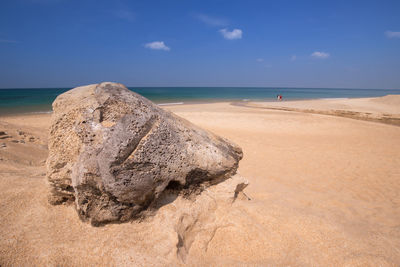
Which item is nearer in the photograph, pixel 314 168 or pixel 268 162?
pixel 314 168

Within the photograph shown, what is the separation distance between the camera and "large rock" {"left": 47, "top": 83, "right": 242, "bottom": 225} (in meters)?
1.93

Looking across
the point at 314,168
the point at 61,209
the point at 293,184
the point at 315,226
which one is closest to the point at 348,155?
the point at 314,168

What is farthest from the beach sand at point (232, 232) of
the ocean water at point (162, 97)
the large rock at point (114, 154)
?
the ocean water at point (162, 97)

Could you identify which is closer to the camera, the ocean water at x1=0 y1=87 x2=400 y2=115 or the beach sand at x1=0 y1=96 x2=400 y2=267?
the beach sand at x1=0 y1=96 x2=400 y2=267

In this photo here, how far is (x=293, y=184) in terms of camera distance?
15.8 ft

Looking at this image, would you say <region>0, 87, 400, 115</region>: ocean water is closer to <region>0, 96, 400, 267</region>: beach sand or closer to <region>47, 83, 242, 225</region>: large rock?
<region>0, 96, 400, 267</region>: beach sand

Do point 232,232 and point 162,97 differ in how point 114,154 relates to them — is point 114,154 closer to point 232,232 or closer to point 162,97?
point 232,232

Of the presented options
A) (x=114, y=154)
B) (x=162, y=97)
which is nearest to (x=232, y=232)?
(x=114, y=154)

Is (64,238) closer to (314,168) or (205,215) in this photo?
(205,215)

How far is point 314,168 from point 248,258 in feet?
15.3

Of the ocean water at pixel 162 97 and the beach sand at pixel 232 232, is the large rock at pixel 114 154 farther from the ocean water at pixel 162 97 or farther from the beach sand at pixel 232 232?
the ocean water at pixel 162 97

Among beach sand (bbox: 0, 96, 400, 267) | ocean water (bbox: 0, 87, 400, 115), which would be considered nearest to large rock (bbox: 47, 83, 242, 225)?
beach sand (bbox: 0, 96, 400, 267)

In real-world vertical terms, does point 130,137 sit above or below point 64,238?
above

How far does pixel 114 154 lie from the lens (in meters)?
1.91
